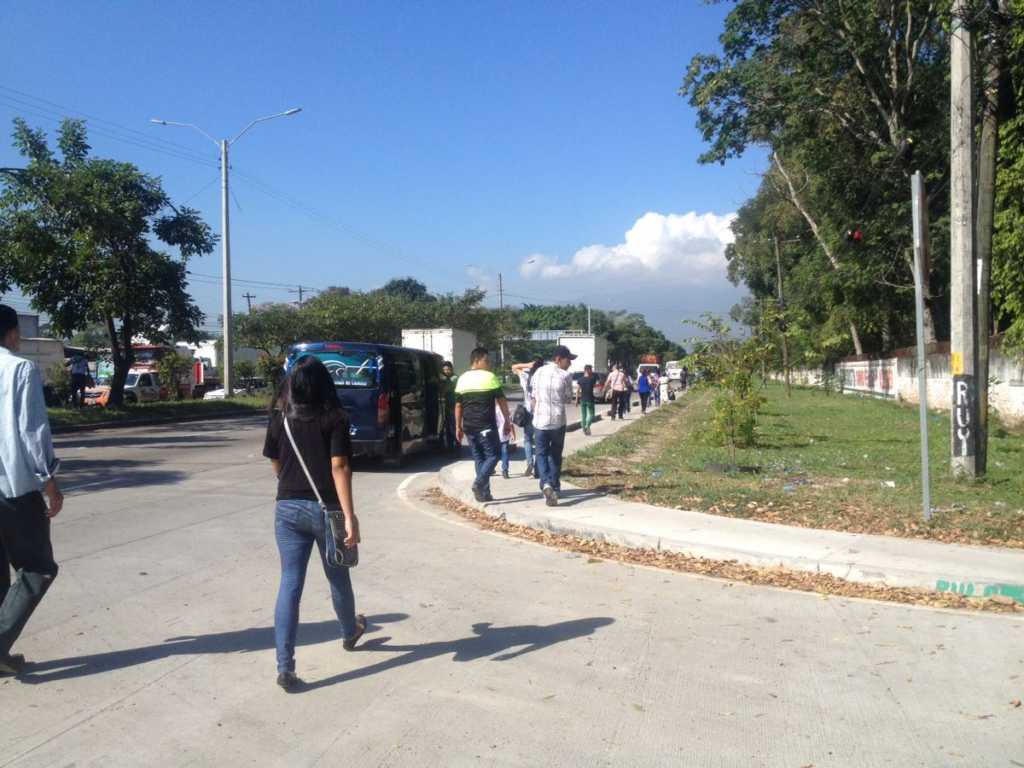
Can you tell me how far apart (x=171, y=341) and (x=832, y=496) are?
29.1 meters

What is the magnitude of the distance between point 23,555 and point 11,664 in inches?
27.6

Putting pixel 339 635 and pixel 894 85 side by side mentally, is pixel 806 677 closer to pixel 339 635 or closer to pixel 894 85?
pixel 339 635

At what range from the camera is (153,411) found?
30.5 metres

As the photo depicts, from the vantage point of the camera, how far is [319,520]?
185 inches

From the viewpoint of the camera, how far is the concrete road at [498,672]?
403 cm

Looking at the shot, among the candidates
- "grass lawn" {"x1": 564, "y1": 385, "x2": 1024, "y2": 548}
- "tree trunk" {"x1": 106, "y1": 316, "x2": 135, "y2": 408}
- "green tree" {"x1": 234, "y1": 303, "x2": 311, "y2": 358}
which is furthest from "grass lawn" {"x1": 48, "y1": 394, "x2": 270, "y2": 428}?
"grass lawn" {"x1": 564, "y1": 385, "x2": 1024, "y2": 548}

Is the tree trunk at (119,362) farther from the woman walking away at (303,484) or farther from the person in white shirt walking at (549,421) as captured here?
the woman walking away at (303,484)

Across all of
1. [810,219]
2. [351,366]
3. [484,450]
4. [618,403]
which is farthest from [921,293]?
[810,219]

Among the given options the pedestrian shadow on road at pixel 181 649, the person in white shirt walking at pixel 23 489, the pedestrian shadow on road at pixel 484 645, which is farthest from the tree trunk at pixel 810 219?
the person in white shirt walking at pixel 23 489

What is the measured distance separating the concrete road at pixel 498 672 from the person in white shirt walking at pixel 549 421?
6.75 feet

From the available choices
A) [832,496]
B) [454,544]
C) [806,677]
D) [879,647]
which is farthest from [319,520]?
[832,496]

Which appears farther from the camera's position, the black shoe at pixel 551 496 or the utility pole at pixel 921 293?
the black shoe at pixel 551 496

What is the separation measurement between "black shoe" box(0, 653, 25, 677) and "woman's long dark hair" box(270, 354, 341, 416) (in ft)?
6.61

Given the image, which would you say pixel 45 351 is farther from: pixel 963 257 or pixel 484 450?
pixel 963 257
